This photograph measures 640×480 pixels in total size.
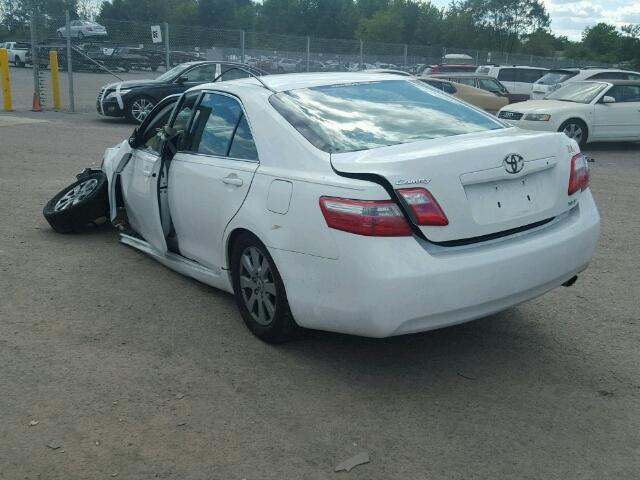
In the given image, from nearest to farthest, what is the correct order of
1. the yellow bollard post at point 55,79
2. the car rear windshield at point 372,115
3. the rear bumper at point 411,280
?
the rear bumper at point 411,280
the car rear windshield at point 372,115
the yellow bollard post at point 55,79

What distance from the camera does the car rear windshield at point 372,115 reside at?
4.10 m

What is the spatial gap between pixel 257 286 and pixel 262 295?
7 cm

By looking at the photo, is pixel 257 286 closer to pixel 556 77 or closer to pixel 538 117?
pixel 538 117

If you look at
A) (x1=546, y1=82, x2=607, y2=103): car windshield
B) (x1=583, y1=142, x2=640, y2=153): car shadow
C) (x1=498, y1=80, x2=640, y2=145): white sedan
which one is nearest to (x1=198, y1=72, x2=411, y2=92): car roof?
(x1=498, y1=80, x2=640, y2=145): white sedan

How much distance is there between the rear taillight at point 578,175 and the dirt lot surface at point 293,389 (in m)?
0.93

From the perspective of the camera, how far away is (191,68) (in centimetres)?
→ 1748

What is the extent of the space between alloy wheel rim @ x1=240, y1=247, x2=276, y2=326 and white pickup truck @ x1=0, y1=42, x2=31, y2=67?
4032 centimetres

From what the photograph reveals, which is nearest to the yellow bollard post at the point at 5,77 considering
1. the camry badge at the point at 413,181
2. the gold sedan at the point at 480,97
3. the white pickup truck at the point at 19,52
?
the gold sedan at the point at 480,97

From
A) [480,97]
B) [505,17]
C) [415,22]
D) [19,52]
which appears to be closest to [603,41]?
[505,17]

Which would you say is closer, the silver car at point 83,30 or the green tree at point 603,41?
the silver car at point 83,30

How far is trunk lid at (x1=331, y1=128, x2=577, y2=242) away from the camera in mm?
3604

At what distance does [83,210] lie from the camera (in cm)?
667

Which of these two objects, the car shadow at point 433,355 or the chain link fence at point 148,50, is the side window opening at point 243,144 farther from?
the chain link fence at point 148,50

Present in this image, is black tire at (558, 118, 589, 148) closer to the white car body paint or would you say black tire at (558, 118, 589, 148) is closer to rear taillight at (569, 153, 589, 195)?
rear taillight at (569, 153, 589, 195)
